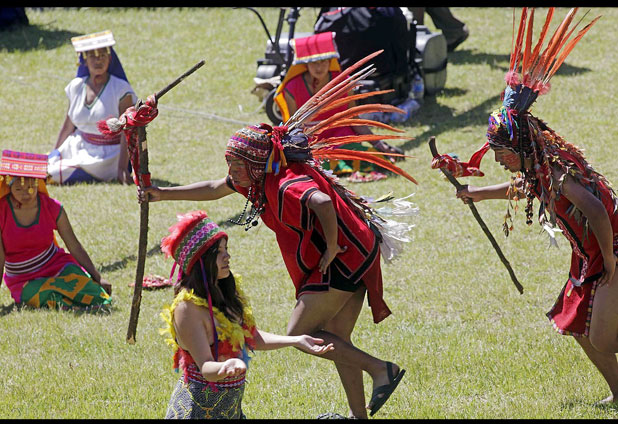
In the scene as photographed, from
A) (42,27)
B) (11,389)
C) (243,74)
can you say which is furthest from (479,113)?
(42,27)

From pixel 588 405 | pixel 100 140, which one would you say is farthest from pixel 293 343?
pixel 100 140

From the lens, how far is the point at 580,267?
4594mm

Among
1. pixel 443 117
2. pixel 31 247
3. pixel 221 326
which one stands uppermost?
pixel 221 326

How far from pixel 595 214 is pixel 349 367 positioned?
56.4 inches

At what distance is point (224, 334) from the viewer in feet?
12.2

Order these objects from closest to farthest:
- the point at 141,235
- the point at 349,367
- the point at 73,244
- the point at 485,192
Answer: the point at 349,367 < the point at 141,235 < the point at 485,192 < the point at 73,244

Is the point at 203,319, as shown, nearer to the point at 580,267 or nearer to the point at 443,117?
the point at 580,267

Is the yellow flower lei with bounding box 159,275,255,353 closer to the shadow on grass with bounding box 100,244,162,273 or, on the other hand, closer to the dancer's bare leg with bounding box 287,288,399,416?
the dancer's bare leg with bounding box 287,288,399,416

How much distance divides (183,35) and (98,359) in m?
11.4

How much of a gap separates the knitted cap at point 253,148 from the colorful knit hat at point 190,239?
652 millimetres

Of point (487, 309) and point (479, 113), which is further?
point (479, 113)

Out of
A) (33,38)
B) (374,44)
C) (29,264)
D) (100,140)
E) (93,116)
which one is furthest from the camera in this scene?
(33,38)

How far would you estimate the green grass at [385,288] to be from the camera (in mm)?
4918

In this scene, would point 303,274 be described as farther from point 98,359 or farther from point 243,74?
point 243,74
